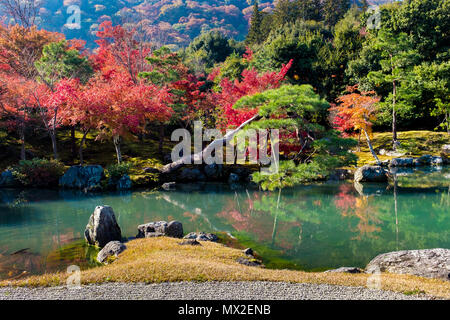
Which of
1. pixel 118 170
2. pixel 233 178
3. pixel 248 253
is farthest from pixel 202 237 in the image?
pixel 233 178

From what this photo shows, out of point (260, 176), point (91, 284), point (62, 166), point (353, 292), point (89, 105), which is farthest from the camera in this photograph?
point (62, 166)

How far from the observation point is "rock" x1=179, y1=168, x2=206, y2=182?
16812 mm

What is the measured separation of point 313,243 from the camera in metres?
8.00

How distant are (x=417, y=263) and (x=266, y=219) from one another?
5.09 meters

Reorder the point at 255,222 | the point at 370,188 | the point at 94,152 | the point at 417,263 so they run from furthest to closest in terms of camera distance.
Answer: the point at 94,152 → the point at 370,188 → the point at 255,222 → the point at 417,263

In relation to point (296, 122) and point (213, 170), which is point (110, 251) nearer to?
point (296, 122)

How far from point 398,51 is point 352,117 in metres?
6.91

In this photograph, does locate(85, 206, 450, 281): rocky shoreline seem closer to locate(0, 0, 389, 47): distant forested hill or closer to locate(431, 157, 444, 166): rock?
locate(431, 157, 444, 166): rock

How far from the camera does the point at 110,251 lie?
6914 mm

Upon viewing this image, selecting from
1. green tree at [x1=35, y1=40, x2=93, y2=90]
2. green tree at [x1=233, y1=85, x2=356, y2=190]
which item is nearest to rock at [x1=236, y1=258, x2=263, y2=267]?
green tree at [x1=233, y1=85, x2=356, y2=190]

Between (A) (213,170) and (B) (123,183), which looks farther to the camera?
(A) (213,170)
